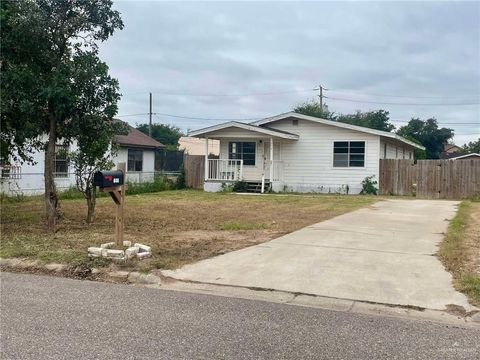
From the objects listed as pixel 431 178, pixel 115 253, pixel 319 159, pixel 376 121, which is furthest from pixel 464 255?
pixel 376 121

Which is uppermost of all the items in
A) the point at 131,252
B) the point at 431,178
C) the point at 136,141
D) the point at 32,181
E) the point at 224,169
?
the point at 136,141

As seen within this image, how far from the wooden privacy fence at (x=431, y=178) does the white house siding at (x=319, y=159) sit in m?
0.73

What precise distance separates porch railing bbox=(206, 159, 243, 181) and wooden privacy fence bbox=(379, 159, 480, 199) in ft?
23.0

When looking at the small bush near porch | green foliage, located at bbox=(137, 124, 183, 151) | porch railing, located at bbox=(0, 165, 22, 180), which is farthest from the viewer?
green foliage, located at bbox=(137, 124, 183, 151)

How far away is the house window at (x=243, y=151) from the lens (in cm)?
2555

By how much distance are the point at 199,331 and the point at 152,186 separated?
21.0m

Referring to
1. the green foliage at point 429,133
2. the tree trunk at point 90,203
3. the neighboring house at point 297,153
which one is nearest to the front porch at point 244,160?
the neighboring house at point 297,153

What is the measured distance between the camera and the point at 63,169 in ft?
74.1

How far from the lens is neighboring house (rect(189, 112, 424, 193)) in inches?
933

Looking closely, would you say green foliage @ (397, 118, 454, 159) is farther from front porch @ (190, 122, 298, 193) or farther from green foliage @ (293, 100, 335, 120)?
front porch @ (190, 122, 298, 193)

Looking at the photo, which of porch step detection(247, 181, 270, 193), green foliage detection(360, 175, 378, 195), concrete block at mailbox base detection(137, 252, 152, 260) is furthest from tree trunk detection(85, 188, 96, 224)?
green foliage detection(360, 175, 378, 195)

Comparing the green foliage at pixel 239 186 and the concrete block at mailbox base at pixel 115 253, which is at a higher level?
the green foliage at pixel 239 186

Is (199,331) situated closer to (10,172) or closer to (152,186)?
(10,172)

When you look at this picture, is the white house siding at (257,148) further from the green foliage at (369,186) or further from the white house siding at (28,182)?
the white house siding at (28,182)
